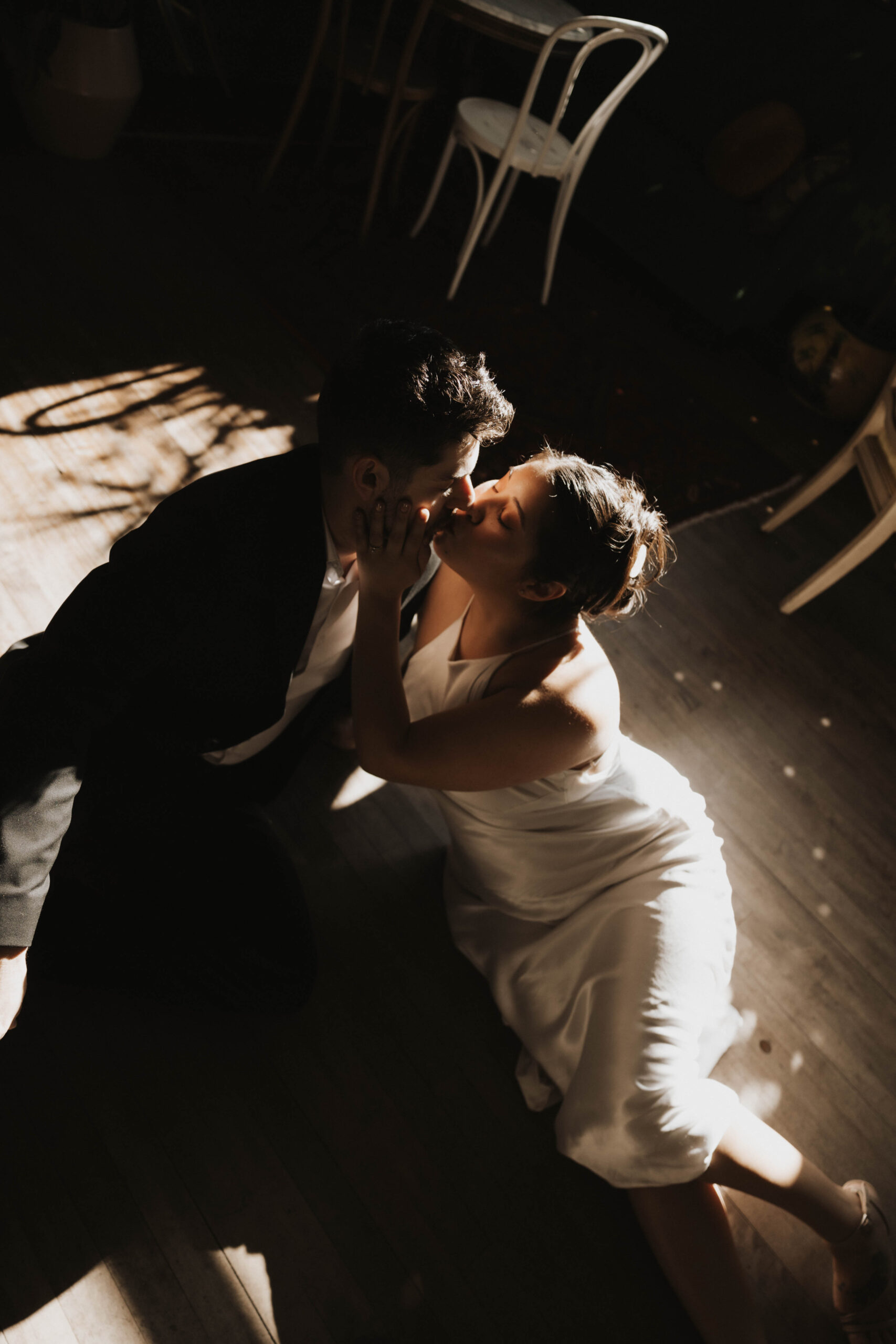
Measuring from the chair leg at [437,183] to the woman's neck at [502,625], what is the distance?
2.90 m

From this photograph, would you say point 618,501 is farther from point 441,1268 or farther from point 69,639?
point 441,1268

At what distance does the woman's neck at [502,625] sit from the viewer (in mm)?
1434

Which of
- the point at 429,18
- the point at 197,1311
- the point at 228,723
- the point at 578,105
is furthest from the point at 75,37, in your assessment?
the point at 197,1311

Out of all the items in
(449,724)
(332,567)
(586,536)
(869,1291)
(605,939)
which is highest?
(586,536)

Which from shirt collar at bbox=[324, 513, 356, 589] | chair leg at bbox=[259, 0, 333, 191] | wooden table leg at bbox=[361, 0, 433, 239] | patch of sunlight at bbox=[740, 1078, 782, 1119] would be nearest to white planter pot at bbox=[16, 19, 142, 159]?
chair leg at bbox=[259, 0, 333, 191]

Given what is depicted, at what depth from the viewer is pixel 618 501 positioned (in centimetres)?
137

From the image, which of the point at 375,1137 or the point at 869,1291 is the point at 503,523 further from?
the point at 869,1291

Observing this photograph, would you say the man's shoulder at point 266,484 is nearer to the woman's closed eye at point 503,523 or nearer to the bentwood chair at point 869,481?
the woman's closed eye at point 503,523

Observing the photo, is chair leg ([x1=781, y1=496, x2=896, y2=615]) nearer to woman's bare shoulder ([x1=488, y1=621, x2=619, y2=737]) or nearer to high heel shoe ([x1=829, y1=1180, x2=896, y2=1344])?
woman's bare shoulder ([x1=488, y1=621, x2=619, y2=737])

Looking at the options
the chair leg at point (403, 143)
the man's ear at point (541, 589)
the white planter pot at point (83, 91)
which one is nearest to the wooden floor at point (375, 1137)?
the man's ear at point (541, 589)

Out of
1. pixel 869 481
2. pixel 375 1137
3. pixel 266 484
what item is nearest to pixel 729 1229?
pixel 375 1137

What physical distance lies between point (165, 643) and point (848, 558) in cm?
225

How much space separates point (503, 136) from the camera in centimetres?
341

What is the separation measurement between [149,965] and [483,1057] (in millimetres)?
647
